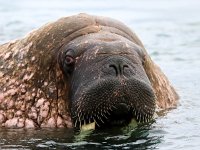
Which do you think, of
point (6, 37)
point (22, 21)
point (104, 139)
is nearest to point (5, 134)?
point (104, 139)

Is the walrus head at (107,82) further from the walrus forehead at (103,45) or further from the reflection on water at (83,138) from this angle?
the reflection on water at (83,138)

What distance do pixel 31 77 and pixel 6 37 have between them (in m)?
11.6

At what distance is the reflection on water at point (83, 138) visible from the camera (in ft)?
34.9

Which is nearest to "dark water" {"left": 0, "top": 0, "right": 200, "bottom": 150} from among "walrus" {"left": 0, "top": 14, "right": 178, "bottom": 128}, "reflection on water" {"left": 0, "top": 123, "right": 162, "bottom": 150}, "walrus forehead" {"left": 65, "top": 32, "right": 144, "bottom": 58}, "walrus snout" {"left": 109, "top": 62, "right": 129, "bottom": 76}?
"reflection on water" {"left": 0, "top": 123, "right": 162, "bottom": 150}

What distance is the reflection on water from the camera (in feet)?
34.9

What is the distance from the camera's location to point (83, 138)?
11.1 metres

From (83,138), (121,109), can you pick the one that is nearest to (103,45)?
(121,109)

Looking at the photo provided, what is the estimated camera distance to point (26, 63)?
11945mm

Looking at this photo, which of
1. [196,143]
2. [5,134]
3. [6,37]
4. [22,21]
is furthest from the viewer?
[22,21]

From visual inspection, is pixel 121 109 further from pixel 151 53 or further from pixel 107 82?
pixel 151 53

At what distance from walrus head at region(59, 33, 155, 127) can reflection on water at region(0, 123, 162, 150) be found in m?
0.16

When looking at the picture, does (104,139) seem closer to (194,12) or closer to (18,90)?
(18,90)

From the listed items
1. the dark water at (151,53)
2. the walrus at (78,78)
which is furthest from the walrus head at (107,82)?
the dark water at (151,53)

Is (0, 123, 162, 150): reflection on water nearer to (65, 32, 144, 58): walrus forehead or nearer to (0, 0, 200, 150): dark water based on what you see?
(0, 0, 200, 150): dark water
